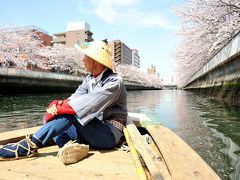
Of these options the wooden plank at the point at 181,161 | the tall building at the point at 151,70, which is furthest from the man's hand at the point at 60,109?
the tall building at the point at 151,70

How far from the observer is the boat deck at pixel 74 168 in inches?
89.4

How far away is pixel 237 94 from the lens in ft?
35.6

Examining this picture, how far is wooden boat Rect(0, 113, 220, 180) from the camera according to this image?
6.23 ft

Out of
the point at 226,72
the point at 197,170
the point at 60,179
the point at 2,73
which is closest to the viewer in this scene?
the point at 197,170

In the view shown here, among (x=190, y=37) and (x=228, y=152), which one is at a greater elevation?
(x=190, y=37)

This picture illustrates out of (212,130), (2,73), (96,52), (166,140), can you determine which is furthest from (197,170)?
(2,73)

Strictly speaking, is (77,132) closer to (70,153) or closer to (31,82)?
(70,153)

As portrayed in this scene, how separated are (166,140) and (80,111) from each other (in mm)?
884

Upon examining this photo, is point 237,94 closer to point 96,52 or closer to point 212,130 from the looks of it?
point 212,130

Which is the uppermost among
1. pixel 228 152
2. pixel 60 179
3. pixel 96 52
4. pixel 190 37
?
pixel 190 37

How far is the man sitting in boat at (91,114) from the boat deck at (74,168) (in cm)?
14

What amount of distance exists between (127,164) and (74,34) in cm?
7258

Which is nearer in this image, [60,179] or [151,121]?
[60,179]

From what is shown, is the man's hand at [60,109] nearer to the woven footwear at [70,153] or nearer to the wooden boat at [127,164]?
the woven footwear at [70,153]
